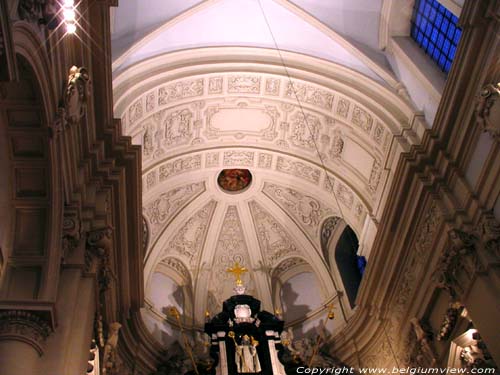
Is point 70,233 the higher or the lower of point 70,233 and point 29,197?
the lower

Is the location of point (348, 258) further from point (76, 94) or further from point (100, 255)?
point (76, 94)

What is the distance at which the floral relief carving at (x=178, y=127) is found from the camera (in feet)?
48.1

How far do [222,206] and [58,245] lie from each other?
400 inches

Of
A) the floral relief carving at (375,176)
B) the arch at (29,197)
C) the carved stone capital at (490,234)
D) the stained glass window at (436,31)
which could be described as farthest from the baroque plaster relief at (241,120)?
the arch at (29,197)

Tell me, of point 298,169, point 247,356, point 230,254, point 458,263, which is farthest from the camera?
point 230,254

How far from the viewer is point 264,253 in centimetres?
1795

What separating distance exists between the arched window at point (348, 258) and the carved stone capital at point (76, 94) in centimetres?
997

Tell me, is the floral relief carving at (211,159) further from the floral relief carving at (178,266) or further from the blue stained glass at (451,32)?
the blue stained glass at (451,32)

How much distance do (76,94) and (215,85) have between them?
672 cm

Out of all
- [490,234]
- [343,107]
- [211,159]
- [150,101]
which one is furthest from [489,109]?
[211,159]

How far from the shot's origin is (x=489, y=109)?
371 inches

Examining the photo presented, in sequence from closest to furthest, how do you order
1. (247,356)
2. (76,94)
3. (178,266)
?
1. (76,94)
2. (247,356)
3. (178,266)

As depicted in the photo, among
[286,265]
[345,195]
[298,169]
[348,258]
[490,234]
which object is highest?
[298,169]

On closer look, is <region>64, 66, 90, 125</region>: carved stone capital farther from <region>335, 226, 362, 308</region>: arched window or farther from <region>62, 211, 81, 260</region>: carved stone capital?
<region>335, 226, 362, 308</region>: arched window
